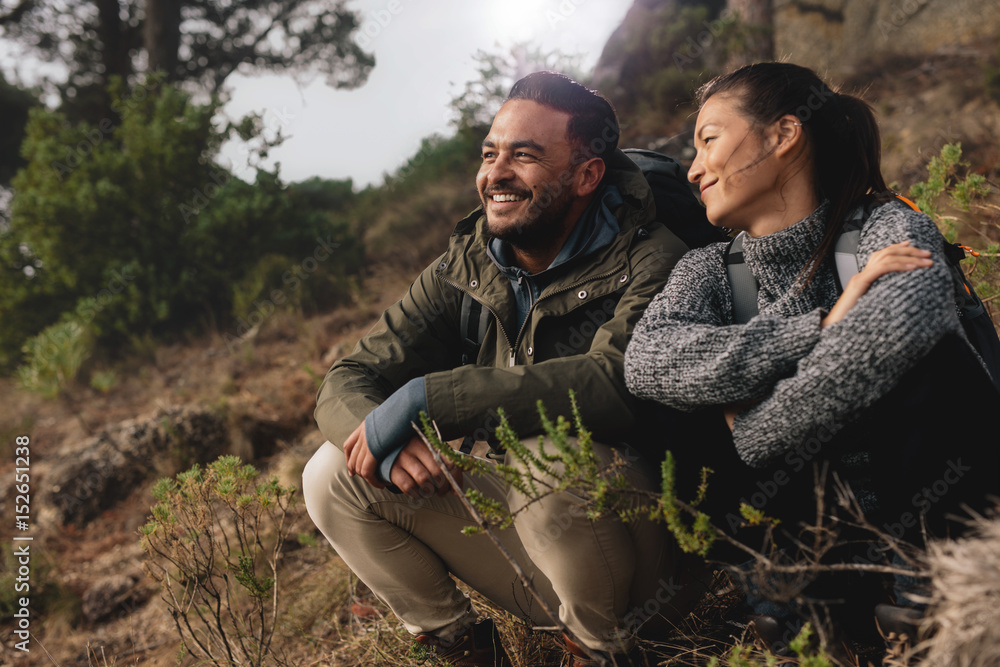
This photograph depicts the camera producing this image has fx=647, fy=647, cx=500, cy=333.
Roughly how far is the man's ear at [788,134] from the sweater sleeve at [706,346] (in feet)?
1.19

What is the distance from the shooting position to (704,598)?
2.19 meters

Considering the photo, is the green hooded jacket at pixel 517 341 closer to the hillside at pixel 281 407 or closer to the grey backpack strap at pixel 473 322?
the grey backpack strap at pixel 473 322

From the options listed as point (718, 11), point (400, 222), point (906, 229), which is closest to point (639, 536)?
point (906, 229)

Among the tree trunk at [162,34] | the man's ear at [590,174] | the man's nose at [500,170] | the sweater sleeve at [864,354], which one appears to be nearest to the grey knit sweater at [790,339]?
the sweater sleeve at [864,354]

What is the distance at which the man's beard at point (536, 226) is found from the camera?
244 cm

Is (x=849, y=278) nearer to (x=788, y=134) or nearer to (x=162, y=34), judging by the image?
(x=788, y=134)

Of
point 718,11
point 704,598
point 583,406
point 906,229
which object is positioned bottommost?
point 704,598

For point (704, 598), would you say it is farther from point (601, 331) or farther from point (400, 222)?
point (400, 222)

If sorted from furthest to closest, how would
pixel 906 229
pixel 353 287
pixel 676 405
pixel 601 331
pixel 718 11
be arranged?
pixel 718 11 → pixel 353 287 → pixel 601 331 → pixel 676 405 → pixel 906 229

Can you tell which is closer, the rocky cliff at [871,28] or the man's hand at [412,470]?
the man's hand at [412,470]

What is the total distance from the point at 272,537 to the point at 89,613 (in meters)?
1.18

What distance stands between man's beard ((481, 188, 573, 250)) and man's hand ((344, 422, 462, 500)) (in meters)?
0.94

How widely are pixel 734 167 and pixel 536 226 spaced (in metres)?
0.83

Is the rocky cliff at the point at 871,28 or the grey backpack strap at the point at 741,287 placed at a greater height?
the rocky cliff at the point at 871,28
